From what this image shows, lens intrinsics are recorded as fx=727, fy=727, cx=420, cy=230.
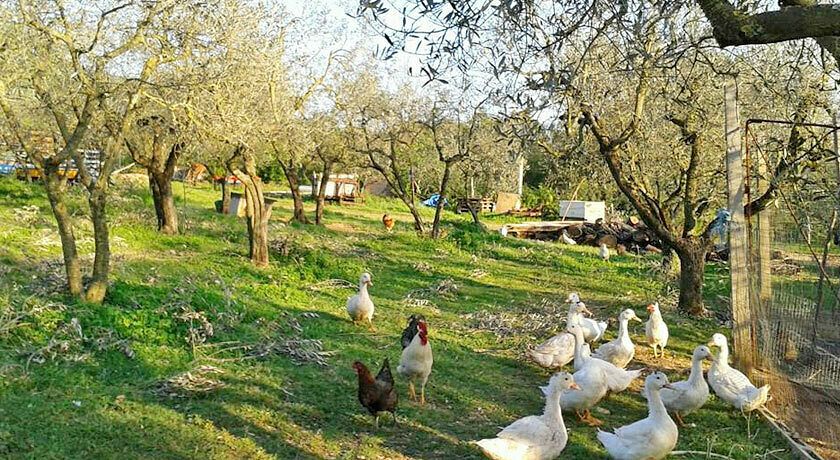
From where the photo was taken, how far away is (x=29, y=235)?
13328mm

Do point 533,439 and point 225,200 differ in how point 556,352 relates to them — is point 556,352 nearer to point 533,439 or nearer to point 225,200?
point 533,439

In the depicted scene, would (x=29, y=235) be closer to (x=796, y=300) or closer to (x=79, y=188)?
(x=79, y=188)

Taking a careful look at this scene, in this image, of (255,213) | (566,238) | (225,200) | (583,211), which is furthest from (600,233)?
(255,213)

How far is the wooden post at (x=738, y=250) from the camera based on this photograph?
26.6ft

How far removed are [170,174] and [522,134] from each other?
13.0 metres

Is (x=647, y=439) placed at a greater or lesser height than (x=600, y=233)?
lesser

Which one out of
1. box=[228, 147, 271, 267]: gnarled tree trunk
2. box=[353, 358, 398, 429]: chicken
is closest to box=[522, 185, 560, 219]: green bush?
box=[228, 147, 271, 267]: gnarled tree trunk

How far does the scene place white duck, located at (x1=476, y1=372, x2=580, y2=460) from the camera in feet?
18.3

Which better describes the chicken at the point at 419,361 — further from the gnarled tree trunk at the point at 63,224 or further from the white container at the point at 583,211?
the white container at the point at 583,211

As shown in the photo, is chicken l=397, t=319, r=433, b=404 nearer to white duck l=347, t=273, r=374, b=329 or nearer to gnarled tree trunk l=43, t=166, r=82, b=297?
white duck l=347, t=273, r=374, b=329

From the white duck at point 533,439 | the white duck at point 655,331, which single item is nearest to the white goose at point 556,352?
the white duck at point 655,331

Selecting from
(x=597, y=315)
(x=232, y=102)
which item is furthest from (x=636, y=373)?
(x=232, y=102)

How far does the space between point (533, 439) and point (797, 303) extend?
11.7 ft

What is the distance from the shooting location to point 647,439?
5.81m
